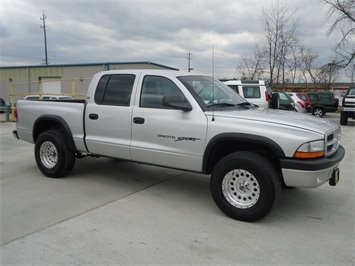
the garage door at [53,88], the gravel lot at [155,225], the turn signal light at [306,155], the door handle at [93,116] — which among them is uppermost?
the garage door at [53,88]

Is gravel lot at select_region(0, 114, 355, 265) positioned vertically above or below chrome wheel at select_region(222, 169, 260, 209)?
below

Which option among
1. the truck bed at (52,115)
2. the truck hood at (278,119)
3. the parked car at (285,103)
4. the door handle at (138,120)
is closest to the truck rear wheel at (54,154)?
the truck bed at (52,115)

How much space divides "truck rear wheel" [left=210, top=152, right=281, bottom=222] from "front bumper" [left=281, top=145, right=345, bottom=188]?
0.51ft

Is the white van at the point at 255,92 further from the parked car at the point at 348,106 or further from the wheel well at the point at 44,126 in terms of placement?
the wheel well at the point at 44,126

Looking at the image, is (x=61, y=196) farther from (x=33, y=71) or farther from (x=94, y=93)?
(x=33, y=71)

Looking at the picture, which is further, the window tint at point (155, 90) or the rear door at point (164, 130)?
the window tint at point (155, 90)

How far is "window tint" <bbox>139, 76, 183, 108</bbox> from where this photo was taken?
472 cm

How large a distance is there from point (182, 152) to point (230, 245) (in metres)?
1.42

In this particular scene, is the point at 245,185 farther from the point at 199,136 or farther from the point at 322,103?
the point at 322,103

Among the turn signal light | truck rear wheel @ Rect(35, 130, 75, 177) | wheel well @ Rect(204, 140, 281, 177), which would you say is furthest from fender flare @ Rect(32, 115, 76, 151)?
the turn signal light

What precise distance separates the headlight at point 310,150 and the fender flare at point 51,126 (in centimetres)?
364

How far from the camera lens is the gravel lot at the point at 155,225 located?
3.19m

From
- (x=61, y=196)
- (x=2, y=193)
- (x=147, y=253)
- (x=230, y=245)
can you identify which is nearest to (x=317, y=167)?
(x=230, y=245)

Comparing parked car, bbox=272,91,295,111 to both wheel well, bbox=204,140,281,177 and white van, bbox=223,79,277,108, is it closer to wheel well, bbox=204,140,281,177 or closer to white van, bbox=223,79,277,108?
white van, bbox=223,79,277,108
